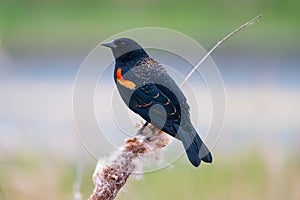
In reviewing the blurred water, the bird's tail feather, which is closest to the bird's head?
the bird's tail feather

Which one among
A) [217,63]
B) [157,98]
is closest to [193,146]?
[157,98]

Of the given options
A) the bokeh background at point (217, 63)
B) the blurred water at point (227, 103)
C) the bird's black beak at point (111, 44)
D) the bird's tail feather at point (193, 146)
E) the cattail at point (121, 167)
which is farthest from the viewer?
the blurred water at point (227, 103)

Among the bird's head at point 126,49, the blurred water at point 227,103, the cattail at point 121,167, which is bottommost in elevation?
the blurred water at point 227,103

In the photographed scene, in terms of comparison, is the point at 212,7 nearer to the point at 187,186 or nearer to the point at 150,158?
the point at 187,186

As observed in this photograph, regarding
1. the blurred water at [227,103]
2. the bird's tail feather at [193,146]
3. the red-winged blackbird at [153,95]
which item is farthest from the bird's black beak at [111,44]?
the blurred water at [227,103]

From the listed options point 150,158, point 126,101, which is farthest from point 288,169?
point 150,158

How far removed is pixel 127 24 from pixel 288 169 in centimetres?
270

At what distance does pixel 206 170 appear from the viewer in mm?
2951

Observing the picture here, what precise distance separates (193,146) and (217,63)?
3.68 meters

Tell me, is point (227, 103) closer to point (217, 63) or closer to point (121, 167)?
point (217, 63)

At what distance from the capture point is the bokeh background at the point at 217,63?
2467mm

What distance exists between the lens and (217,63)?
16.8 feet

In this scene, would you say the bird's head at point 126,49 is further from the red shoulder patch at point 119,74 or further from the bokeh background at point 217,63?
the bokeh background at point 217,63

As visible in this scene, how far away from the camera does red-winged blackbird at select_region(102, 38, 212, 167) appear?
1.48 meters
